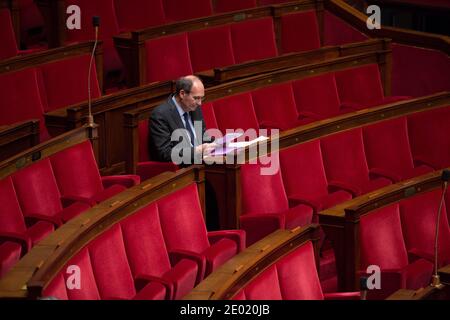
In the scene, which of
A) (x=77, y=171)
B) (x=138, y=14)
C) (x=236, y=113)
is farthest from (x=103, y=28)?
(x=77, y=171)

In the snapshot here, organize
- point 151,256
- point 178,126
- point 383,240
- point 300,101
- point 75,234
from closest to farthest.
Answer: point 75,234, point 151,256, point 383,240, point 178,126, point 300,101

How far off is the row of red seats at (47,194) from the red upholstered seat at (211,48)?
1.14ft

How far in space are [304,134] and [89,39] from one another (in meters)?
0.40

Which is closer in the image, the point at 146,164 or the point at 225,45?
the point at 146,164

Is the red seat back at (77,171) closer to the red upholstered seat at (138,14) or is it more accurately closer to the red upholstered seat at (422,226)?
the red upholstered seat at (422,226)

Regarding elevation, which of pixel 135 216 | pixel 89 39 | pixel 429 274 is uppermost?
pixel 89 39

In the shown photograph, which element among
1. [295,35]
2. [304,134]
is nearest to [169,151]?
[304,134]

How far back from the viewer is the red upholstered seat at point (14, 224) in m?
0.92

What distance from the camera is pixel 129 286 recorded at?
892 mm

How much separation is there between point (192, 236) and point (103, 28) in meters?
0.53

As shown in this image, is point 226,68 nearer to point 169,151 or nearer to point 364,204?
point 169,151

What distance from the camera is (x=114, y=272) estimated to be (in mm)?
872

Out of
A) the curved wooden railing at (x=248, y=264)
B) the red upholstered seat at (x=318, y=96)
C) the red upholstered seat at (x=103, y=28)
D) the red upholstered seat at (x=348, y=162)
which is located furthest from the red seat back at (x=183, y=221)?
the red upholstered seat at (x=103, y=28)

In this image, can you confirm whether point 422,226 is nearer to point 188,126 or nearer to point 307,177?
point 307,177
